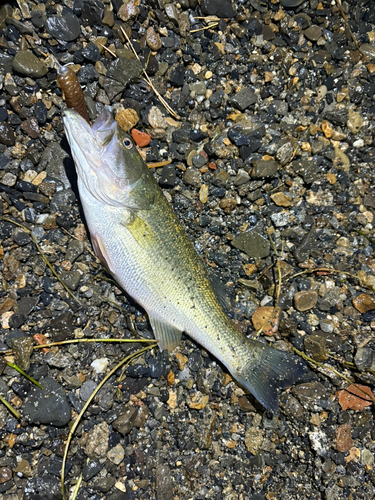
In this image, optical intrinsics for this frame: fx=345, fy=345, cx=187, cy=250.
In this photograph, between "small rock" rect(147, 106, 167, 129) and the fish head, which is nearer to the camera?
the fish head

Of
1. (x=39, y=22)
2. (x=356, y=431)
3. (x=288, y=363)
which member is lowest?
(x=356, y=431)

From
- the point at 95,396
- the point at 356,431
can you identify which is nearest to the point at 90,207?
the point at 95,396

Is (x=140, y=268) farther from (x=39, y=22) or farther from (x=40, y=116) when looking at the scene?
(x=39, y=22)

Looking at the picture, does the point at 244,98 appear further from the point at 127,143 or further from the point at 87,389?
the point at 87,389

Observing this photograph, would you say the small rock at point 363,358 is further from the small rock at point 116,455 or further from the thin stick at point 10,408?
the thin stick at point 10,408

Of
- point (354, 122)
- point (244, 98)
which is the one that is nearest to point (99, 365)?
point (244, 98)

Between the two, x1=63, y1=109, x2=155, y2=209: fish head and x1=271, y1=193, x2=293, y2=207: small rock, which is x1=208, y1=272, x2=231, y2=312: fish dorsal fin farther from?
x1=271, y1=193, x2=293, y2=207: small rock

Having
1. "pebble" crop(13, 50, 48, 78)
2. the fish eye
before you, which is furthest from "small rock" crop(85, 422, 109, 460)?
"pebble" crop(13, 50, 48, 78)

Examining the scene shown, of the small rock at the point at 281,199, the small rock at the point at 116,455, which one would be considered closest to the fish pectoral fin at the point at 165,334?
the small rock at the point at 116,455
